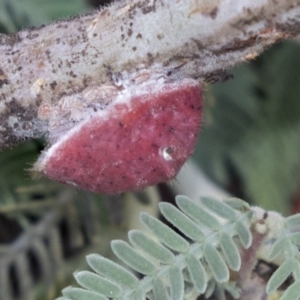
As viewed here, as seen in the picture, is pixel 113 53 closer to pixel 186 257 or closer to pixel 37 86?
pixel 37 86

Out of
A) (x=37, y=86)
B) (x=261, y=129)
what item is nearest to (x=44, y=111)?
(x=37, y=86)

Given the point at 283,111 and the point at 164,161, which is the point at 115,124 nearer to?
the point at 164,161

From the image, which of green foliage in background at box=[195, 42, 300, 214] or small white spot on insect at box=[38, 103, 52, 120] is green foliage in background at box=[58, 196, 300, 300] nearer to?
small white spot on insect at box=[38, 103, 52, 120]

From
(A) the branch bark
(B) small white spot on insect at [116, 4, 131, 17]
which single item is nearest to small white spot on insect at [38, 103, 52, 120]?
Result: (A) the branch bark

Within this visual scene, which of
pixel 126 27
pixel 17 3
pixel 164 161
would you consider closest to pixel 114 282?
pixel 164 161

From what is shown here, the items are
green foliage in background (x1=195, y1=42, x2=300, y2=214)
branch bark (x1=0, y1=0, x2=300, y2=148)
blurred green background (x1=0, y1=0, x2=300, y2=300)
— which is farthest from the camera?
green foliage in background (x1=195, y1=42, x2=300, y2=214)

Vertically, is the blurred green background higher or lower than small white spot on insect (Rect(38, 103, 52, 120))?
higher

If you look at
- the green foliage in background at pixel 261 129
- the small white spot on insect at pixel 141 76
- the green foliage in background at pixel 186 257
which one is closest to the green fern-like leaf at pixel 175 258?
the green foliage in background at pixel 186 257
